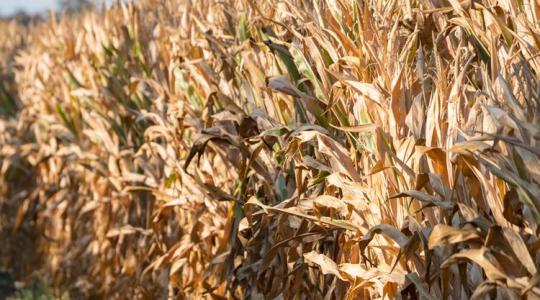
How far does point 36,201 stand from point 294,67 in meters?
4.51

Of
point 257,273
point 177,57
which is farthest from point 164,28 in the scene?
point 257,273

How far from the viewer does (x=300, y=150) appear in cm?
345

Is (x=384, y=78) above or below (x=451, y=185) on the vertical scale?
above

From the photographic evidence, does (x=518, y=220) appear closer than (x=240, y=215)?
Yes

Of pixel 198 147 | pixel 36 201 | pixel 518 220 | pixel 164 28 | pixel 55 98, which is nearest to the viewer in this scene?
pixel 518 220

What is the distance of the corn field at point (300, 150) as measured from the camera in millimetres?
2480

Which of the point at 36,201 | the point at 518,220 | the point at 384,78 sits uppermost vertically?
the point at 384,78

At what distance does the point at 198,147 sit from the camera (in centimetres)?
367

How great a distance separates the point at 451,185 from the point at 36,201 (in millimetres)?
5718

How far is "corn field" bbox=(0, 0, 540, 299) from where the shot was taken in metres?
2.48

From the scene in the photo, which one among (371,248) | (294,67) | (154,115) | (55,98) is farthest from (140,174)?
(371,248)

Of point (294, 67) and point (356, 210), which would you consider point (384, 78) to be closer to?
point (356, 210)

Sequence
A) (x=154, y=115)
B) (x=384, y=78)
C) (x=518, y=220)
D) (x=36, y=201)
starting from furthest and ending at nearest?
(x=36, y=201), (x=154, y=115), (x=384, y=78), (x=518, y=220)

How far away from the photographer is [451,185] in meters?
2.55
